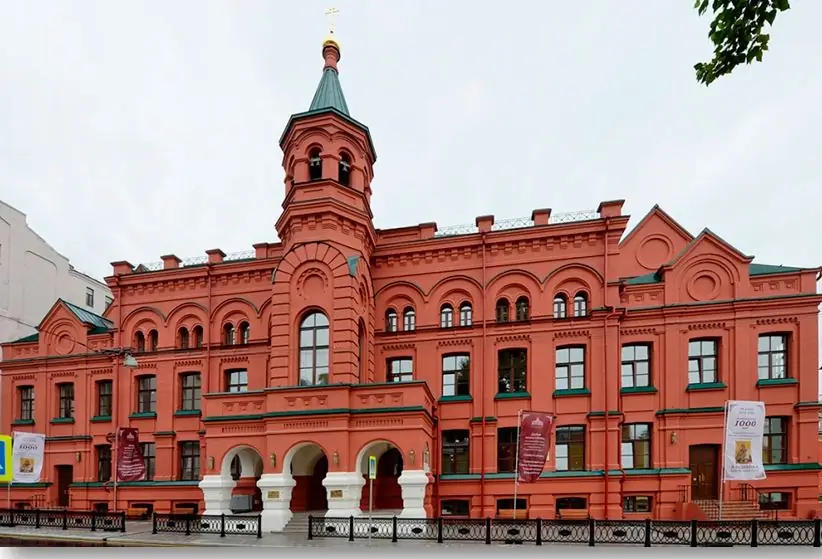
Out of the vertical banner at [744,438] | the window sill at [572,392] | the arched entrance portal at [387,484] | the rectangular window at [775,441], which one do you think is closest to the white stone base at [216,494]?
the arched entrance portal at [387,484]

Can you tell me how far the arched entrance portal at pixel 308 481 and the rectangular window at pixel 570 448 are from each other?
245 inches

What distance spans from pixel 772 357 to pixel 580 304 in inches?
194

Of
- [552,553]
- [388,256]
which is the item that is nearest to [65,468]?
[388,256]

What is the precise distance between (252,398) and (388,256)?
18.7ft

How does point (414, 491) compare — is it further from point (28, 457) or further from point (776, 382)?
point (28, 457)

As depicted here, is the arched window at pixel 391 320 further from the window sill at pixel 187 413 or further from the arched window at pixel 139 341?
the arched window at pixel 139 341

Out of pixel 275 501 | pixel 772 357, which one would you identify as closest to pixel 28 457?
pixel 275 501

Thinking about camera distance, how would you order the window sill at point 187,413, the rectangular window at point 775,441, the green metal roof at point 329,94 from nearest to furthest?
the rectangular window at point 775,441, the green metal roof at point 329,94, the window sill at point 187,413

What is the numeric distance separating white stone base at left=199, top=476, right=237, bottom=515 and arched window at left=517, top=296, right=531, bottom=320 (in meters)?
8.89

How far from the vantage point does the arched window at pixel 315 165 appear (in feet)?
58.3

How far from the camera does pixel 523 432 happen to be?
621 inches

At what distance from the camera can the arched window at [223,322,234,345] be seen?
2033 cm

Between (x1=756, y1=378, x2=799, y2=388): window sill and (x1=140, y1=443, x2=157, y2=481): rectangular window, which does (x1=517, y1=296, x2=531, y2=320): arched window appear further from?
(x1=140, y1=443, x2=157, y2=481): rectangular window

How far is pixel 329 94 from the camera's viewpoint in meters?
18.3
